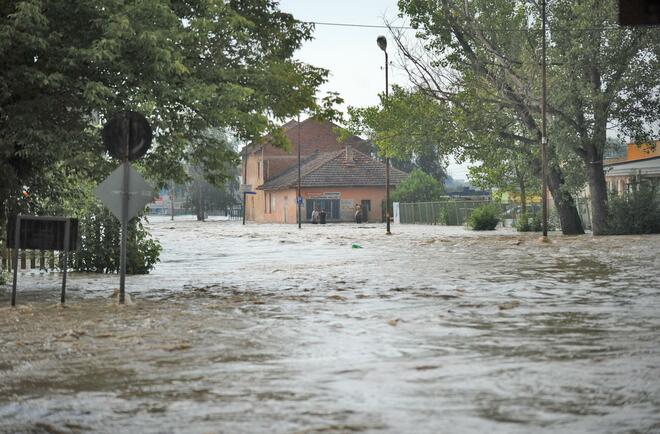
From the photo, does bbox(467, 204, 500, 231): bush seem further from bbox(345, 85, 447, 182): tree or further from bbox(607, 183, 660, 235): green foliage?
bbox(607, 183, 660, 235): green foliage

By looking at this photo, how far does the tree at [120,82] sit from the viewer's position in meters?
15.4

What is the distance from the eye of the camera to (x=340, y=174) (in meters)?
90.9

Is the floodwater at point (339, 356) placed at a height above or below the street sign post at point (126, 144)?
below

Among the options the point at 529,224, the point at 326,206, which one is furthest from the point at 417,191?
the point at 529,224

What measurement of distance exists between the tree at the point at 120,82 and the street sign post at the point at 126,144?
62 centimetres

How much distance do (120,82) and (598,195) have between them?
101ft

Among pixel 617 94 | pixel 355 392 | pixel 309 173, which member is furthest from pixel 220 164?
pixel 309 173

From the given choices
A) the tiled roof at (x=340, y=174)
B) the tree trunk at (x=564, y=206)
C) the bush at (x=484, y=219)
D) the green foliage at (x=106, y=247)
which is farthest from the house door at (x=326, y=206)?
the green foliage at (x=106, y=247)

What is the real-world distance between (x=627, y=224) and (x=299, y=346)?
34.6m

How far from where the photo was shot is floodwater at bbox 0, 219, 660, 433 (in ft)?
22.0

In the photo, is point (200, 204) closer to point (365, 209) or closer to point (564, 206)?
point (365, 209)

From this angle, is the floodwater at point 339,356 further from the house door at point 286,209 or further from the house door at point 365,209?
the house door at point 286,209

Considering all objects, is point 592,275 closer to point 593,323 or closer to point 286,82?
point 286,82

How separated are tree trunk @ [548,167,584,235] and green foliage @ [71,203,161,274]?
2506 centimetres
